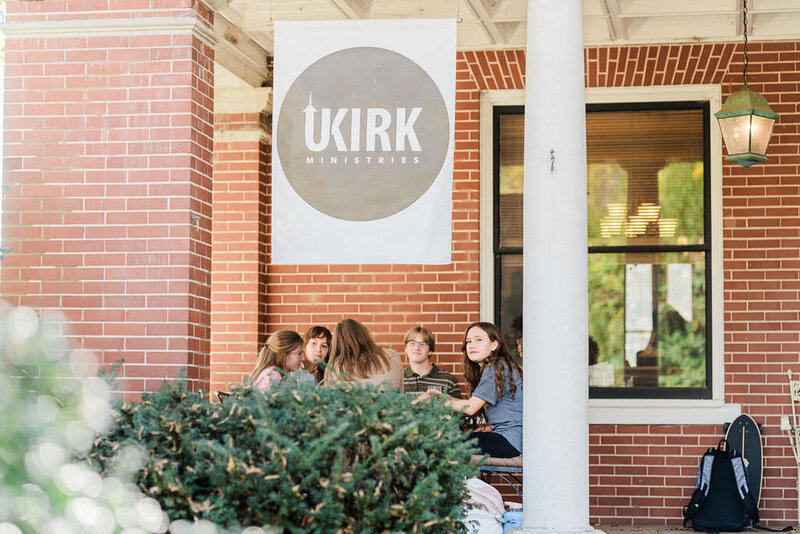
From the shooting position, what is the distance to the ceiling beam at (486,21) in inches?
302

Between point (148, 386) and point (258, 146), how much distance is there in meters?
3.59

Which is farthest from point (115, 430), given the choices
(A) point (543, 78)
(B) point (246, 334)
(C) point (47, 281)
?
(B) point (246, 334)

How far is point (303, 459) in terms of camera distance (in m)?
4.06

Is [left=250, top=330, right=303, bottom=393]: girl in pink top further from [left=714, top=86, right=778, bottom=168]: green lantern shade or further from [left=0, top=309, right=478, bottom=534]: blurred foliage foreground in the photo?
[left=714, top=86, right=778, bottom=168]: green lantern shade

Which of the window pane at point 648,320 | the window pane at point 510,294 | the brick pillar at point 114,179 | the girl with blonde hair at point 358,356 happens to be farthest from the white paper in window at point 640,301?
the brick pillar at point 114,179

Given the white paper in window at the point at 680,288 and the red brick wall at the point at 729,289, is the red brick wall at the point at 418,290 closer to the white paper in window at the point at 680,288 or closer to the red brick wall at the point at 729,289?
the red brick wall at the point at 729,289

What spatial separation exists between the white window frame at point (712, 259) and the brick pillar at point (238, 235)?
6.24 ft

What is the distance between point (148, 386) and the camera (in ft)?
19.6

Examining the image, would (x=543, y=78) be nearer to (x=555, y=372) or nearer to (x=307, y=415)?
(x=555, y=372)

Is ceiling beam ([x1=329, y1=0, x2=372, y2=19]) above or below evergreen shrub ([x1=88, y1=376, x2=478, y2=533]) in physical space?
above

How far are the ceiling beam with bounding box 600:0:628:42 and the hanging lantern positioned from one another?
3.01 feet

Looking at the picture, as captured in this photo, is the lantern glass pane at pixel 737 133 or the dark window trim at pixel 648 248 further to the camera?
the dark window trim at pixel 648 248

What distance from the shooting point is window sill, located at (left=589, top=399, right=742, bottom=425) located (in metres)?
8.40

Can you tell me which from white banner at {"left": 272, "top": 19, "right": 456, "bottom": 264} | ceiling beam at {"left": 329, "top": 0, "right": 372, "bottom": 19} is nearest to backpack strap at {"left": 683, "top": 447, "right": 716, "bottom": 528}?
white banner at {"left": 272, "top": 19, "right": 456, "bottom": 264}
